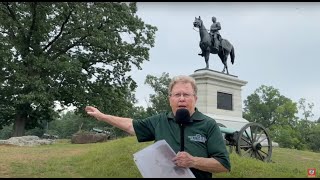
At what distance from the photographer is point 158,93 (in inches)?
2189

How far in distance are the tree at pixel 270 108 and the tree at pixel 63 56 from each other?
155 feet

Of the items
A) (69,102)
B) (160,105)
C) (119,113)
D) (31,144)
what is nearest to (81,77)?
(69,102)

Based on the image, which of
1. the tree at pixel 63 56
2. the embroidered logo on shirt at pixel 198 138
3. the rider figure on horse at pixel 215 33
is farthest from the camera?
the tree at pixel 63 56

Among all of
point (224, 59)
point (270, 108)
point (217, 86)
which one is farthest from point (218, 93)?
point (270, 108)

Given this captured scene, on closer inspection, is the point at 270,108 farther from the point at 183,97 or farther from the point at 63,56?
the point at 183,97

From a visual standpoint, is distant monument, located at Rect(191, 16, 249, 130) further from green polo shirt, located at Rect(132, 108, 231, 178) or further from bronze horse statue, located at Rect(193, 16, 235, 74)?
green polo shirt, located at Rect(132, 108, 231, 178)

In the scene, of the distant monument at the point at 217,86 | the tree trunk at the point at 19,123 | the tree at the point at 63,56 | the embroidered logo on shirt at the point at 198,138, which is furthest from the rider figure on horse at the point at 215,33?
the tree trunk at the point at 19,123

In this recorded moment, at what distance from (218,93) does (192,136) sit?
13979mm

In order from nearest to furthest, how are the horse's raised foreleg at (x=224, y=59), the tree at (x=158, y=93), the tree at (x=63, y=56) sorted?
the horse's raised foreleg at (x=224, y=59) → the tree at (x=63, y=56) → the tree at (x=158, y=93)

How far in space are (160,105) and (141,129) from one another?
51.1 meters

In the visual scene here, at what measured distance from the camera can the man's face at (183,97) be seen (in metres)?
2.81

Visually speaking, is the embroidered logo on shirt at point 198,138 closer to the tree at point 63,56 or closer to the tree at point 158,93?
the tree at point 63,56

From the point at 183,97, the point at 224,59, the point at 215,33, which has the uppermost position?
the point at 215,33

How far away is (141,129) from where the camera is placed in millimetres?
3117
